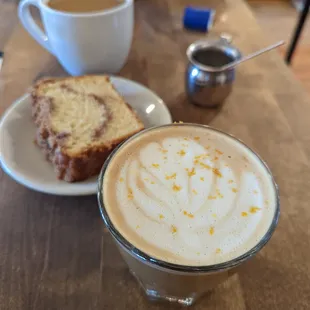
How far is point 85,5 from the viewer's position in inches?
35.7

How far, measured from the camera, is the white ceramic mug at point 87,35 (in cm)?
79

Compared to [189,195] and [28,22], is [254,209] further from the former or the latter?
[28,22]

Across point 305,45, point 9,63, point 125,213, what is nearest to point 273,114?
point 125,213

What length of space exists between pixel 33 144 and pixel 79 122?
0.11 meters

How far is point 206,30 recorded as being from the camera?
1.13 metres

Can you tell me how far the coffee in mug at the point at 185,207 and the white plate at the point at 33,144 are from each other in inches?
5.3

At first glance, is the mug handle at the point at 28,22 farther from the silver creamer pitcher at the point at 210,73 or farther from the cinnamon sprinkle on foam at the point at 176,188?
the cinnamon sprinkle on foam at the point at 176,188

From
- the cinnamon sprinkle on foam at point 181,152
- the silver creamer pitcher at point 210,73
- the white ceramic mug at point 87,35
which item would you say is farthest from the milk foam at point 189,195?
the white ceramic mug at point 87,35

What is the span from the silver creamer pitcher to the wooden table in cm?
4

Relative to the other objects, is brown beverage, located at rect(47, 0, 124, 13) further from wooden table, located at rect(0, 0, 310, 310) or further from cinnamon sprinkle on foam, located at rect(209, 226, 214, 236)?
cinnamon sprinkle on foam, located at rect(209, 226, 214, 236)

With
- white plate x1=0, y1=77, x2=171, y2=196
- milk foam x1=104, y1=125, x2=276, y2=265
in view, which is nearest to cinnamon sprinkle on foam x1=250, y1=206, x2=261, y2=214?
milk foam x1=104, y1=125, x2=276, y2=265

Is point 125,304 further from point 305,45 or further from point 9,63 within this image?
point 305,45

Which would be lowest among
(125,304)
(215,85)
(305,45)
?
(305,45)

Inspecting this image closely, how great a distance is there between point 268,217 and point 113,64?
0.60 m
